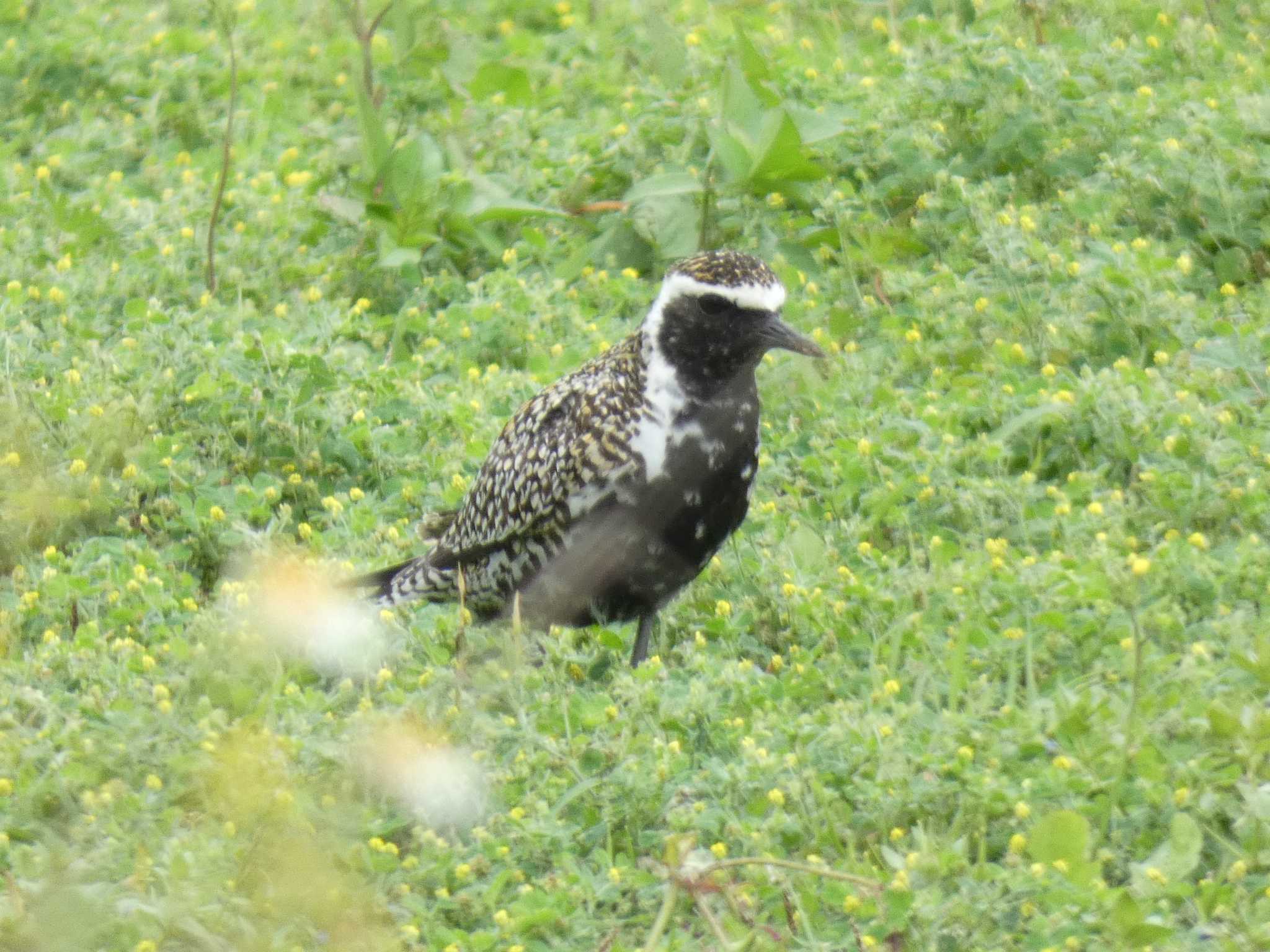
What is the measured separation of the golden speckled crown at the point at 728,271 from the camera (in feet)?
18.2

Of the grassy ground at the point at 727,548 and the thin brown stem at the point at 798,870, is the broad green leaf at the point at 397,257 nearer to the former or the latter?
the grassy ground at the point at 727,548

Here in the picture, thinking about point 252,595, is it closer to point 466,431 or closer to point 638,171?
point 466,431

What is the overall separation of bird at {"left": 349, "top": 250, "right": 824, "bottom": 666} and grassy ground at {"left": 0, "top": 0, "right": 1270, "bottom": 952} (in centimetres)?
24

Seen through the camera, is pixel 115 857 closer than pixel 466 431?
Yes

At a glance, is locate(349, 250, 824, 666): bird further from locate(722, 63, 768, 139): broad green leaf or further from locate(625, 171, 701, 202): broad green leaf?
locate(722, 63, 768, 139): broad green leaf

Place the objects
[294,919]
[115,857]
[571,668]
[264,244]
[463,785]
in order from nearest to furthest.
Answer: [294,919], [115,857], [463,785], [571,668], [264,244]

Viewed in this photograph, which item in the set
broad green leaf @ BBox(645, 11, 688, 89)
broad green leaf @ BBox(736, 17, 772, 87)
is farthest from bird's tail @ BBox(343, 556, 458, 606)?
broad green leaf @ BBox(645, 11, 688, 89)

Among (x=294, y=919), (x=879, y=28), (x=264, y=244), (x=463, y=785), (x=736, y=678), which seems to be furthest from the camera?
(x=879, y=28)

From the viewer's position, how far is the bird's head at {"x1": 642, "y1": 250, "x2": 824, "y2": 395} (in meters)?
5.53

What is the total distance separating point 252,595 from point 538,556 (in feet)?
2.97

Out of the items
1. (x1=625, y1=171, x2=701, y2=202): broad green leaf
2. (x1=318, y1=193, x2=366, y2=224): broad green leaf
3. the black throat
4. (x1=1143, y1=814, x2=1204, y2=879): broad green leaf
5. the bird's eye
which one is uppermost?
the bird's eye

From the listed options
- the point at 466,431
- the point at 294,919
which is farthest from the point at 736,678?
the point at 466,431

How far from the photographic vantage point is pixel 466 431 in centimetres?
684

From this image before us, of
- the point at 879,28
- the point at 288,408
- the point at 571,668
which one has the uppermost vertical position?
the point at 879,28
